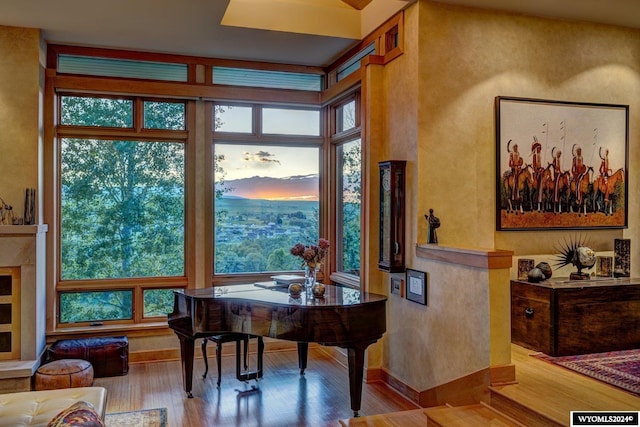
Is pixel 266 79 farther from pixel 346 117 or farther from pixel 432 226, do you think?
pixel 432 226

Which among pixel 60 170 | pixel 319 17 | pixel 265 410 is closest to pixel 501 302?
pixel 265 410

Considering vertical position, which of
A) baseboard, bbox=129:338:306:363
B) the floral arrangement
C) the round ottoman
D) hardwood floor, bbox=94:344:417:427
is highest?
the floral arrangement

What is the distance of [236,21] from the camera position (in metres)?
5.03

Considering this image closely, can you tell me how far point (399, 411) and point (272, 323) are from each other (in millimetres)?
1251

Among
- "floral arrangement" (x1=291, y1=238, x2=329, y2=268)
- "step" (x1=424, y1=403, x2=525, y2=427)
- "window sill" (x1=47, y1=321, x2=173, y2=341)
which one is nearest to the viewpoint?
"step" (x1=424, y1=403, x2=525, y2=427)

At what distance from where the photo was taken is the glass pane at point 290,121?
6.22 meters

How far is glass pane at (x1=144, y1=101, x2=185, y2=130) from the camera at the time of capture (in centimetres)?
584

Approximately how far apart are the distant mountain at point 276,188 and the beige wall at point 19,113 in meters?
2.01

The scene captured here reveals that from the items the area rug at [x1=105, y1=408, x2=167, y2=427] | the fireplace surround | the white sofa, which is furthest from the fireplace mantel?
the white sofa

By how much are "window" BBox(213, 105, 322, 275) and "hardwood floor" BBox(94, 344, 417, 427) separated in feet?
4.14

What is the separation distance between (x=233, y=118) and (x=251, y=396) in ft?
10.1

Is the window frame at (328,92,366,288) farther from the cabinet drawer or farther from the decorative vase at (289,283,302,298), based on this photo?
the cabinet drawer

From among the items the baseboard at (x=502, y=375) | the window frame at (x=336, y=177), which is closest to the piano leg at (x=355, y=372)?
the baseboard at (x=502, y=375)

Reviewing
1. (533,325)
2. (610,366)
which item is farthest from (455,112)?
(610,366)
